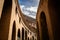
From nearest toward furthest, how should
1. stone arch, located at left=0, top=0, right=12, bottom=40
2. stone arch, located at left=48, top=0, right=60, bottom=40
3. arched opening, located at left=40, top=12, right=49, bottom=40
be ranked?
stone arch, located at left=48, top=0, right=60, bottom=40 < stone arch, located at left=0, top=0, right=12, bottom=40 < arched opening, located at left=40, top=12, right=49, bottom=40

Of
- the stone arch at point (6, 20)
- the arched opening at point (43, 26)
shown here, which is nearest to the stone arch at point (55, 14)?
the stone arch at point (6, 20)

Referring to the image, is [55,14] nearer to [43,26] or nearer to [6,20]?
[6,20]

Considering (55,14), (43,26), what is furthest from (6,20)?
(43,26)

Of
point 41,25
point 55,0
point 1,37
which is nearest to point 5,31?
point 1,37

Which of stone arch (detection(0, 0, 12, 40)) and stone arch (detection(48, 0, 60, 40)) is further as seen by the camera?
stone arch (detection(0, 0, 12, 40))

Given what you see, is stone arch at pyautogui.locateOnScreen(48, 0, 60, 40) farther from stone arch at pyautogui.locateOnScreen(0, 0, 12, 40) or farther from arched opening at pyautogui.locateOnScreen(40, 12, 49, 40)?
arched opening at pyautogui.locateOnScreen(40, 12, 49, 40)

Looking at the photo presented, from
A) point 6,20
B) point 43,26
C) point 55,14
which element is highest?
point 55,14

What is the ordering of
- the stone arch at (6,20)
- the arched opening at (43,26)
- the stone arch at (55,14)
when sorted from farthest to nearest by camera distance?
the arched opening at (43,26), the stone arch at (6,20), the stone arch at (55,14)

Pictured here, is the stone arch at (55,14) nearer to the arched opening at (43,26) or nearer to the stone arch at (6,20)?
the stone arch at (6,20)

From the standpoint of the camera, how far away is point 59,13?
6285 millimetres

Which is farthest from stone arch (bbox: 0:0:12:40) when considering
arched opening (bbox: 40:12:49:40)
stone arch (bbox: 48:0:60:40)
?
arched opening (bbox: 40:12:49:40)

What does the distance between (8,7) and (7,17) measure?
0.60m

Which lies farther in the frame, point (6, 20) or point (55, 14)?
point (6, 20)

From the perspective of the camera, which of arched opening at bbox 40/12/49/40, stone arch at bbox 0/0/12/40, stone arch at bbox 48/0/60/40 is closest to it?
stone arch at bbox 48/0/60/40
